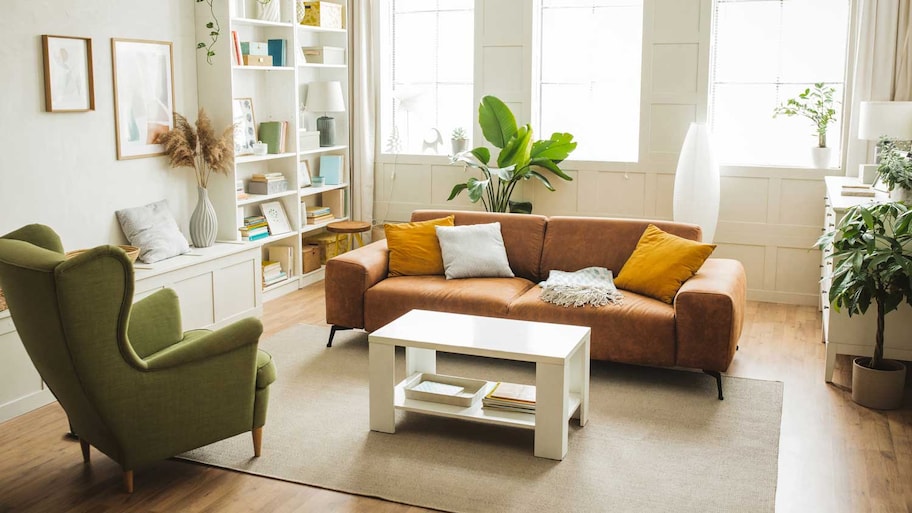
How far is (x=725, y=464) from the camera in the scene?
3660 millimetres

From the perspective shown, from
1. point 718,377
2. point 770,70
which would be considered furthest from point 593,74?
point 718,377

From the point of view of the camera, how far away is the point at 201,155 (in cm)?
564

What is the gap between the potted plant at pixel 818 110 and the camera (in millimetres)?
6129

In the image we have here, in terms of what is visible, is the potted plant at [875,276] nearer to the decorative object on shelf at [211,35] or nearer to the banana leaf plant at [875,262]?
the banana leaf plant at [875,262]

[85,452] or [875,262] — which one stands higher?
[875,262]

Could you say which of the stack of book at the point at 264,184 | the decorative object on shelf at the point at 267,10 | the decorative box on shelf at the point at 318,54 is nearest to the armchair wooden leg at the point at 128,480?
the stack of book at the point at 264,184

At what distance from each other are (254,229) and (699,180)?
10.2 feet

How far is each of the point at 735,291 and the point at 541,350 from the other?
4.44 feet

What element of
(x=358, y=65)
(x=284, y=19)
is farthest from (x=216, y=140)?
(x=358, y=65)

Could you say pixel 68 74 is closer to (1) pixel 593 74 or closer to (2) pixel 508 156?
(2) pixel 508 156

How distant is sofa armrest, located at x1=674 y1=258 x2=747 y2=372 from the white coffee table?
0.65m

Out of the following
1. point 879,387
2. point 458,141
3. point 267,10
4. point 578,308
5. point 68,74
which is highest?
point 267,10

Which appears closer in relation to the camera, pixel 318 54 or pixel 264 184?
pixel 264 184

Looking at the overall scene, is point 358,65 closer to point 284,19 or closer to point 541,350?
point 284,19
